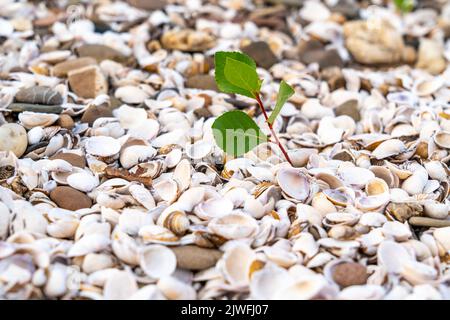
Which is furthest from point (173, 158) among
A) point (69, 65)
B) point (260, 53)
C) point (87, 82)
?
point (260, 53)

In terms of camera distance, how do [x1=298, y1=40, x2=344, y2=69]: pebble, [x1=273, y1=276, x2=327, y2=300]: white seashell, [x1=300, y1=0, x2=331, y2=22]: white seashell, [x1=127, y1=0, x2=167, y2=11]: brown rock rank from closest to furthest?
[x1=273, y1=276, x2=327, y2=300]: white seashell
[x1=298, y1=40, x2=344, y2=69]: pebble
[x1=127, y1=0, x2=167, y2=11]: brown rock
[x1=300, y1=0, x2=331, y2=22]: white seashell

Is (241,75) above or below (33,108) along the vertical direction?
above

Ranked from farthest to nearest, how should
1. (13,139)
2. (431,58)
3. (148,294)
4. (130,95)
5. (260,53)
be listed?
(431,58)
(260,53)
(130,95)
(13,139)
(148,294)

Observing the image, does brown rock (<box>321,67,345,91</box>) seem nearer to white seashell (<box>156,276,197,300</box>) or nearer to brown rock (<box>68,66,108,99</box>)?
brown rock (<box>68,66,108,99</box>)

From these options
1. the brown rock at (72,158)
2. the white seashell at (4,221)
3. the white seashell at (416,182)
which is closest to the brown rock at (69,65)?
the brown rock at (72,158)

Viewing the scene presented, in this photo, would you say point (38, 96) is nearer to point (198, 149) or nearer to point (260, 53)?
point (198, 149)

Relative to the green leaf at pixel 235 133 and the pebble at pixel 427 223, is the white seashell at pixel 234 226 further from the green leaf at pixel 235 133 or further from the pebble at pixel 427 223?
the pebble at pixel 427 223

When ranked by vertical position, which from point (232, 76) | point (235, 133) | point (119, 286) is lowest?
point (119, 286)

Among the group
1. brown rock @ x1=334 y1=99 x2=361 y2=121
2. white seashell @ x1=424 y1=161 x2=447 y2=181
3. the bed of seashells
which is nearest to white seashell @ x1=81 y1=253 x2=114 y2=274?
the bed of seashells
